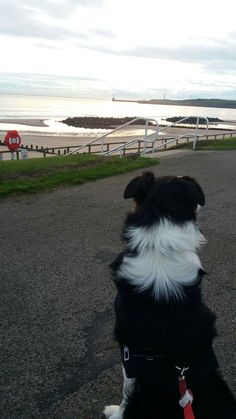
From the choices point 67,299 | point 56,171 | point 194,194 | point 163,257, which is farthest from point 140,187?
point 56,171

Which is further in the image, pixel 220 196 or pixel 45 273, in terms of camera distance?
pixel 220 196

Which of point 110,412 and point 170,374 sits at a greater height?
point 170,374

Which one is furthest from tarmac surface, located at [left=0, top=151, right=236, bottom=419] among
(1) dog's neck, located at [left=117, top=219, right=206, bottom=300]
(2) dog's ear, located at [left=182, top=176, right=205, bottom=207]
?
(2) dog's ear, located at [left=182, top=176, right=205, bottom=207]

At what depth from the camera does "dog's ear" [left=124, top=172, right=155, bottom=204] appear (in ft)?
7.41

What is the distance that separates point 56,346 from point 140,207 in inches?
72.9

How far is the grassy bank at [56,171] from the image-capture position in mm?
8406

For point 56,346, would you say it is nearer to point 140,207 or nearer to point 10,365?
point 10,365

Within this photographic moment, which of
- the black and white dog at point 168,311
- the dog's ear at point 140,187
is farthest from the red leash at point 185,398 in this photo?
the dog's ear at point 140,187

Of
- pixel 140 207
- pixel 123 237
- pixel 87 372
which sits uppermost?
pixel 140 207

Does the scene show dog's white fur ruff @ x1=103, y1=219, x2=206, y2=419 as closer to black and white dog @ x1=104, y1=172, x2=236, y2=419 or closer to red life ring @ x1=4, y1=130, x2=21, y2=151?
black and white dog @ x1=104, y1=172, x2=236, y2=419

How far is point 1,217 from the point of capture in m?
6.73

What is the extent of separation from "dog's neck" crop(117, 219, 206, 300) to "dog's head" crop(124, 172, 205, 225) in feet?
0.15

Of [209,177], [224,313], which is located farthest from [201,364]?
[209,177]

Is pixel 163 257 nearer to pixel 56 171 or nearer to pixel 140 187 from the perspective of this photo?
pixel 140 187
